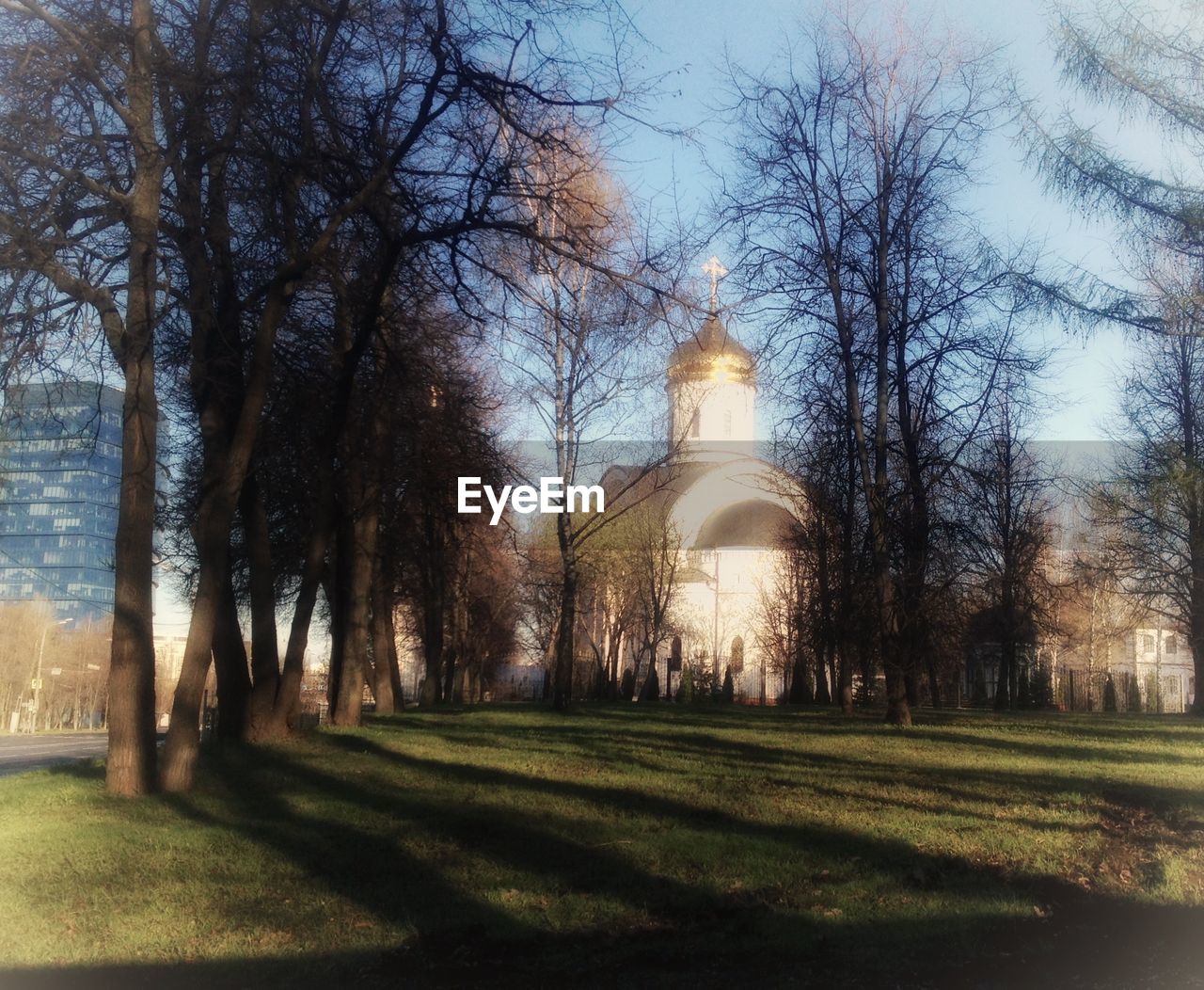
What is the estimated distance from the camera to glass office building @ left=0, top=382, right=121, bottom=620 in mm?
12906

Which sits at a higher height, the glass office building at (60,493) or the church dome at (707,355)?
the church dome at (707,355)

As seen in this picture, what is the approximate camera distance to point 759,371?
66.2ft

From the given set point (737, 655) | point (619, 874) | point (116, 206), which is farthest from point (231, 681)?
point (737, 655)

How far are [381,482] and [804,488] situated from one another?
9.38 m

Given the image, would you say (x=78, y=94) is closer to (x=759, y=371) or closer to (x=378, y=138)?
(x=378, y=138)

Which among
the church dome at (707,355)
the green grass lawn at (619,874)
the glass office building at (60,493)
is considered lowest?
the green grass lawn at (619,874)

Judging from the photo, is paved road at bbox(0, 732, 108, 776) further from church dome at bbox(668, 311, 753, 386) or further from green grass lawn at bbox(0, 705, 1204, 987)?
church dome at bbox(668, 311, 753, 386)

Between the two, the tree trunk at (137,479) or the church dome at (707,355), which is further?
the church dome at (707,355)

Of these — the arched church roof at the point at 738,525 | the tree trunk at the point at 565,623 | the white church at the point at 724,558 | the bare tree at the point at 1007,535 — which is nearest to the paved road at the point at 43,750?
the tree trunk at the point at 565,623

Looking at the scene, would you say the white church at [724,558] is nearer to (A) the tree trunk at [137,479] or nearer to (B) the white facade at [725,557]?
(B) the white facade at [725,557]

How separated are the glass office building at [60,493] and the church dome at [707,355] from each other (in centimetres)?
642

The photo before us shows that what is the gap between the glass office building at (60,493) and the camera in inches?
508

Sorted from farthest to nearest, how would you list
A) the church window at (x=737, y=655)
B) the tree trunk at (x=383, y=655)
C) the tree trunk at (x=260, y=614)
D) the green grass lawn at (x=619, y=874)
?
the church window at (x=737, y=655), the tree trunk at (x=383, y=655), the tree trunk at (x=260, y=614), the green grass lawn at (x=619, y=874)

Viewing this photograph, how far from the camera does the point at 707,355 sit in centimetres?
1320
